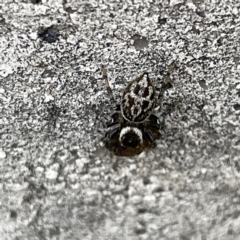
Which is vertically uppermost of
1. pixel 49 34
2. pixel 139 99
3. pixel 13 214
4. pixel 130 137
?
pixel 49 34

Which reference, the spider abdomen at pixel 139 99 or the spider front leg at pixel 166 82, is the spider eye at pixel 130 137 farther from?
the spider front leg at pixel 166 82

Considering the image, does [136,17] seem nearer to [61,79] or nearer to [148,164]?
[61,79]

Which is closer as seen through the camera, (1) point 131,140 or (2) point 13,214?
(2) point 13,214

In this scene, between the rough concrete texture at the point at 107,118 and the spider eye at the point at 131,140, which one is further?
the spider eye at the point at 131,140

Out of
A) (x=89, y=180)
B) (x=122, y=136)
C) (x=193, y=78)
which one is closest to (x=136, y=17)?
(x=193, y=78)

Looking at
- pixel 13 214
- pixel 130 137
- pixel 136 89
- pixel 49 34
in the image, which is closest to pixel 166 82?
pixel 136 89

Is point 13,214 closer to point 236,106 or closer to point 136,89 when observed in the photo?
point 136,89

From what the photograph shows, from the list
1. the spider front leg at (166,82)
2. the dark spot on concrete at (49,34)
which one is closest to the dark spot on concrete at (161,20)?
the spider front leg at (166,82)
